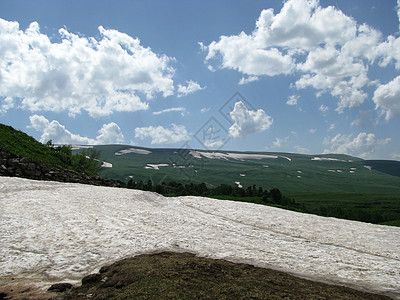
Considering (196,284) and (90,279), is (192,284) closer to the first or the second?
(196,284)

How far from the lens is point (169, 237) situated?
15414 mm

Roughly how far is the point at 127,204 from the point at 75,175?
1748cm

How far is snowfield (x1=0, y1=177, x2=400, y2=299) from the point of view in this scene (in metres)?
11.7

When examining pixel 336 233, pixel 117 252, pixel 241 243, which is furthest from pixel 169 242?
pixel 336 233

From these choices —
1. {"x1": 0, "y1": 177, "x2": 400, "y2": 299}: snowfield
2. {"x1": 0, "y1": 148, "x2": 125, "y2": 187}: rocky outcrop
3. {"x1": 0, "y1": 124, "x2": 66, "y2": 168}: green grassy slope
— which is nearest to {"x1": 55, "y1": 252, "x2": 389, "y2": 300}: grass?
{"x1": 0, "y1": 177, "x2": 400, "y2": 299}: snowfield

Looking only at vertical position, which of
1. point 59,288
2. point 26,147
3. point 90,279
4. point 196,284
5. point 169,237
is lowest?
point 59,288

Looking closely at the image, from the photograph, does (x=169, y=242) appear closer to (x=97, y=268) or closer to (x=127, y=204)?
(x=97, y=268)

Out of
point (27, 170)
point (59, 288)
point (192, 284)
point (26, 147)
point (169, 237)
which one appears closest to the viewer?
point (192, 284)

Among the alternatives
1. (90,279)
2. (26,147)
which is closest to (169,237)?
(90,279)

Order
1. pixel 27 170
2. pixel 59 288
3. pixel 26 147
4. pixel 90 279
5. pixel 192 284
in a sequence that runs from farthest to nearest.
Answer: pixel 26 147, pixel 27 170, pixel 90 279, pixel 59 288, pixel 192 284

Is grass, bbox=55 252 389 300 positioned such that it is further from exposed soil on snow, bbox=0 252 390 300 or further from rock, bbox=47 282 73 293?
rock, bbox=47 282 73 293

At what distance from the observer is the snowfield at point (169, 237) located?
38.4ft

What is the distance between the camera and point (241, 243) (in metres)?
15.3

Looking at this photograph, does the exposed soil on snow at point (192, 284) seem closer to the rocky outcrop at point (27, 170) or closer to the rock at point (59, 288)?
the rock at point (59, 288)
